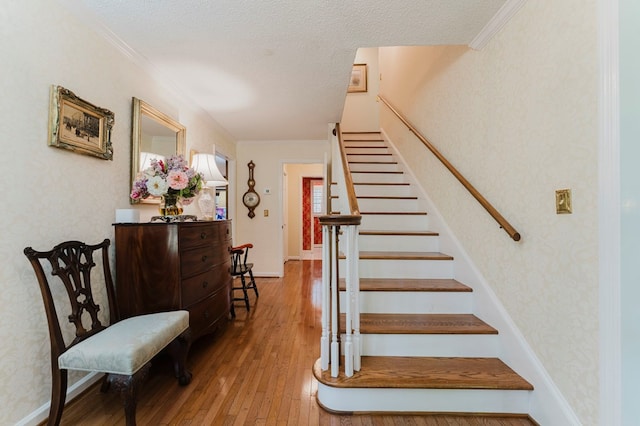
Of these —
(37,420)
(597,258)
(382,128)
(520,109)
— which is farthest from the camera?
(382,128)

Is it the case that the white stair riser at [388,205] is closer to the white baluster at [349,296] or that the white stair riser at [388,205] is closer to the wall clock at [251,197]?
the white baluster at [349,296]

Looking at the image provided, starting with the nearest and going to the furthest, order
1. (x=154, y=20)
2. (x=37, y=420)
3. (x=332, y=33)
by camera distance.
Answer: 1. (x=37, y=420)
2. (x=154, y=20)
3. (x=332, y=33)

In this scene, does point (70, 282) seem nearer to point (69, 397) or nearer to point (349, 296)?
point (69, 397)

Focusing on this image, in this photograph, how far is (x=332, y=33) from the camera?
6.45ft

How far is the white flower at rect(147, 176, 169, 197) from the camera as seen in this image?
200 centimetres

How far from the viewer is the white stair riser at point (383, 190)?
3.37 metres

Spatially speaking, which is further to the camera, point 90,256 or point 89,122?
point 89,122

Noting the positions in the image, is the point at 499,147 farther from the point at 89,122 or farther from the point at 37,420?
the point at 37,420

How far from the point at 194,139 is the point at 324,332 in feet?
8.88

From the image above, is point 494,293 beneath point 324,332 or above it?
above

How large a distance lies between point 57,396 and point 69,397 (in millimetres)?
360

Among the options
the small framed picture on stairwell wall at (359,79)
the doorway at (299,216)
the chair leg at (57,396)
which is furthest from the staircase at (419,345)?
the doorway at (299,216)

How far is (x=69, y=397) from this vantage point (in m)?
1.66

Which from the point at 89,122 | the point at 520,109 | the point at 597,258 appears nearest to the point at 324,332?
the point at 597,258
